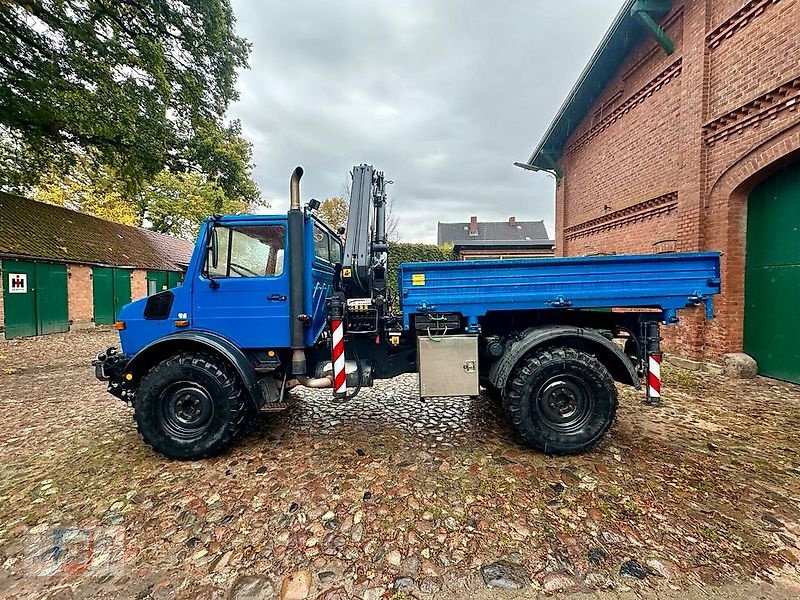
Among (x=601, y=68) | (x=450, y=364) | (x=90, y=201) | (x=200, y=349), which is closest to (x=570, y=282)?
(x=450, y=364)

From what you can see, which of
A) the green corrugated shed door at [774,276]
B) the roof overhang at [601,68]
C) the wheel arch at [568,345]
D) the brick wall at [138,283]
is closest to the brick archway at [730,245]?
the green corrugated shed door at [774,276]

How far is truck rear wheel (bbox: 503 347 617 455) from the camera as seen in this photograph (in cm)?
337

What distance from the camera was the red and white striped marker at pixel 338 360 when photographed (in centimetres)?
371

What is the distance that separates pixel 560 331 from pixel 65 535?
4030mm

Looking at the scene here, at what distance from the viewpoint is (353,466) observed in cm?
331

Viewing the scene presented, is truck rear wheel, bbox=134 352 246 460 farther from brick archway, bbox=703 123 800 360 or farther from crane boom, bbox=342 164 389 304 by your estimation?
brick archway, bbox=703 123 800 360

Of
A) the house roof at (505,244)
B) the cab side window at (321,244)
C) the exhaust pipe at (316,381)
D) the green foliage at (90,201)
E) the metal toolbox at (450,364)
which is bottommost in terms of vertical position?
the exhaust pipe at (316,381)

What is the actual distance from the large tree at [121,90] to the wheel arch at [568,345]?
10.5 meters

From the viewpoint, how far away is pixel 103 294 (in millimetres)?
14422

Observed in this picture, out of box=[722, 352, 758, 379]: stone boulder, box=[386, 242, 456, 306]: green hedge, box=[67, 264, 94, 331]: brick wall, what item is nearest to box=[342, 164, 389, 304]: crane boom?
box=[722, 352, 758, 379]: stone boulder

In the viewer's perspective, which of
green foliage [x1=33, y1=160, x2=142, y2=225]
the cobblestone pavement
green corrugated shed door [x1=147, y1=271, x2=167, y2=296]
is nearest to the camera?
the cobblestone pavement

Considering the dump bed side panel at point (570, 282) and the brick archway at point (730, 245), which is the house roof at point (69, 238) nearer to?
the dump bed side panel at point (570, 282)

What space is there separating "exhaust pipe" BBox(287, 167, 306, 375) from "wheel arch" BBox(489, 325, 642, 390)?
6.43 feet

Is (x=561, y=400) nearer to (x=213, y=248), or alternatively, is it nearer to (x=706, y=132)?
(x=213, y=248)
